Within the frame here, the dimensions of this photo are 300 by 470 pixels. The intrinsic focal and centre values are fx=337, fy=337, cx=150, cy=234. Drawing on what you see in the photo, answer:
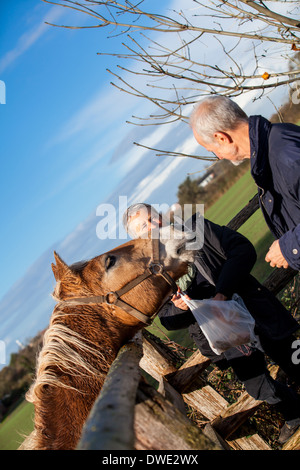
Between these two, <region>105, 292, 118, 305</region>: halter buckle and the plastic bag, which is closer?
<region>105, 292, 118, 305</region>: halter buckle

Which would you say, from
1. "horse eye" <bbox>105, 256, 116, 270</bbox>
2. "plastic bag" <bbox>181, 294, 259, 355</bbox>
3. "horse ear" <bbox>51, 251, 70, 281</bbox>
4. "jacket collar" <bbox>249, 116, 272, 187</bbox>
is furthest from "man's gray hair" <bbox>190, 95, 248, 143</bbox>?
"horse ear" <bbox>51, 251, 70, 281</bbox>

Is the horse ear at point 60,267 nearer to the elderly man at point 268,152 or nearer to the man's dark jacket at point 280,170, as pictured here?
the elderly man at point 268,152

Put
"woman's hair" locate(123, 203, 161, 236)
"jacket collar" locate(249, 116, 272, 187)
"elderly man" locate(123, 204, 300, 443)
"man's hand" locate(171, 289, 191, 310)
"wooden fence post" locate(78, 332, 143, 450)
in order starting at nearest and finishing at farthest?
"wooden fence post" locate(78, 332, 143, 450), "jacket collar" locate(249, 116, 272, 187), "elderly man" locate(123, 204, 300, 443), "man's hand" locate(171, 289, 191, 310), "woman's hair" locate(123, 203, 161, 236)

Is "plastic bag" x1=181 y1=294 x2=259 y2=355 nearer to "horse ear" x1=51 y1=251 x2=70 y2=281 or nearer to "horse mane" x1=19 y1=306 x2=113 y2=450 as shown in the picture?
"horse mane" x1=19 y1=306 x2=113 y2=450

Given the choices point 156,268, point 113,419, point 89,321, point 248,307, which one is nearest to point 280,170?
point 156,268

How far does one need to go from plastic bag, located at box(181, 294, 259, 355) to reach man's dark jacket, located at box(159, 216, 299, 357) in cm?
15

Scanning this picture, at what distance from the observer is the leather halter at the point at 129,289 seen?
7.78 feet

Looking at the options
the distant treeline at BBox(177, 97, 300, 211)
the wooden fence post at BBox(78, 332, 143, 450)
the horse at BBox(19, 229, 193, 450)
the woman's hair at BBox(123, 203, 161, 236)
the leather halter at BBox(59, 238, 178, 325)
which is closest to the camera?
the wooden fence post at BBox(78, 332, 143, 450)

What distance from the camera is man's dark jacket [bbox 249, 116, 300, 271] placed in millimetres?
2039

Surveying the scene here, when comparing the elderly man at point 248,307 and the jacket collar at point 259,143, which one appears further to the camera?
the elderly man at point 248,307

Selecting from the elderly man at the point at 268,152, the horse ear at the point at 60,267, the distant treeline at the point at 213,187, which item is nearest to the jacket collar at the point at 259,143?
the elderly man at the point at 268,152

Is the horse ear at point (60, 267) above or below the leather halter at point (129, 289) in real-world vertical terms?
above
